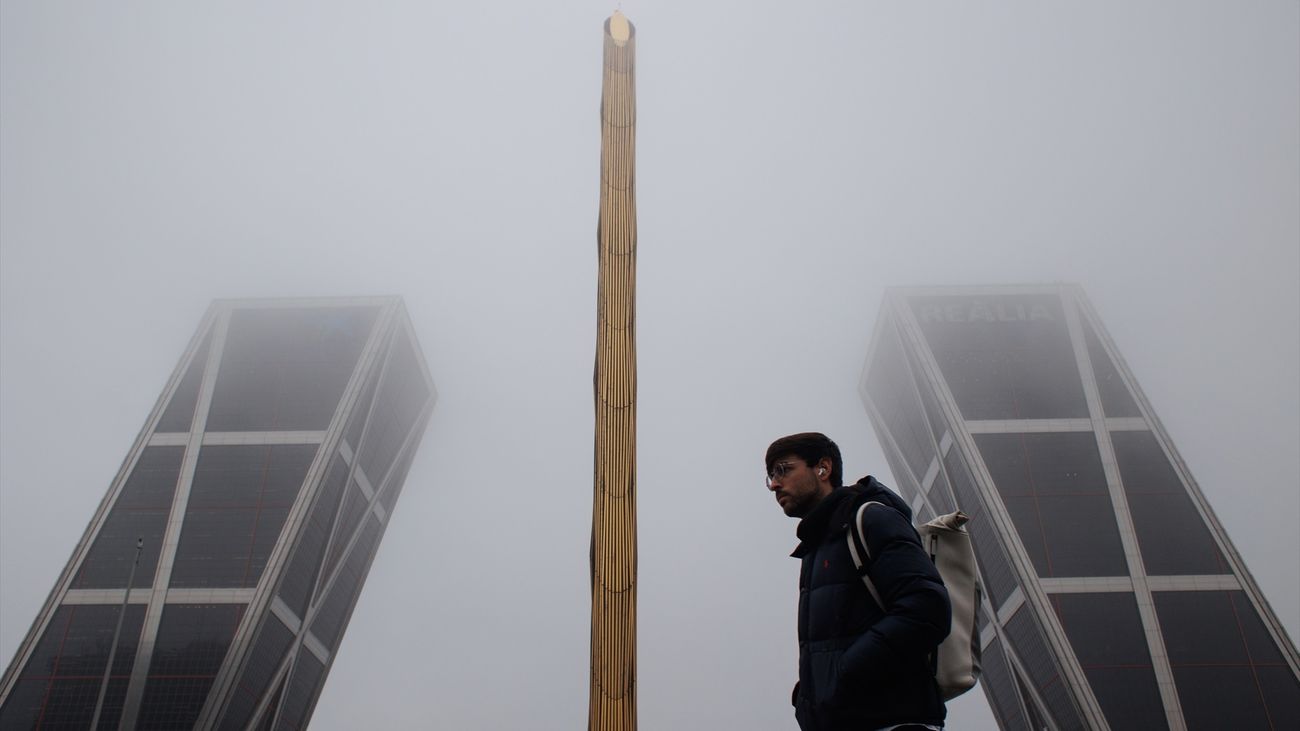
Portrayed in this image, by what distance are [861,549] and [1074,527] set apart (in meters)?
39.5

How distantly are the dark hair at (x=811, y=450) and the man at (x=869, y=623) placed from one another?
0.25m

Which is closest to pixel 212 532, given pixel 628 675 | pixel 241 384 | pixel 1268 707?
pixel 241 384

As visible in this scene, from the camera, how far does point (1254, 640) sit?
1417 inches

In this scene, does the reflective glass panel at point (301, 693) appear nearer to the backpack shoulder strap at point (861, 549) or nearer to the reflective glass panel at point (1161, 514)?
the reflective glass panel at point (1161, 514)

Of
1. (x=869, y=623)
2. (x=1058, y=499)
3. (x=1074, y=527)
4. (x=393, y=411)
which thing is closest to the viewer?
(x=869, y=623)

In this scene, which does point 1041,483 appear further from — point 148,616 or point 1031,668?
point 148,616

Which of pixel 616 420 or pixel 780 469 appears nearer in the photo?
pixel 780 469

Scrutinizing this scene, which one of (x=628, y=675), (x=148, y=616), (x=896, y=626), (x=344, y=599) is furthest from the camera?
(x=344, y=599)

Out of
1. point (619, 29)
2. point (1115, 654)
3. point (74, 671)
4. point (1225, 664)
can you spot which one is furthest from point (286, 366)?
point (1225, 664)

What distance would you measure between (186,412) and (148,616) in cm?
942

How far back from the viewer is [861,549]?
3.67 metres

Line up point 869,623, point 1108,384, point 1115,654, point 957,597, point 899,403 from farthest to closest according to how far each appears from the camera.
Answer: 1. point 899,403
2. point 1108,384
3. point 1115,654
4. point 957,597
5. point 869,623

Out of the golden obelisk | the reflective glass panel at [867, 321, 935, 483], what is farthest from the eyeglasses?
the reflective glass panel at [867, 321, 935, 483]

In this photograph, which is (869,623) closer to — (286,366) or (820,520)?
(820,520)
